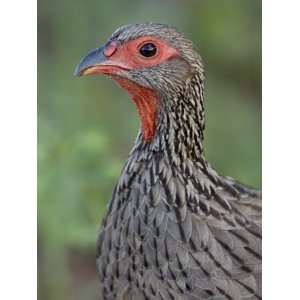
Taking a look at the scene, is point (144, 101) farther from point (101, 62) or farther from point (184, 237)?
point (184, 237)

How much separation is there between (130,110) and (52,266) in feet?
1.82

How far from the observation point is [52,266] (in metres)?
3.06

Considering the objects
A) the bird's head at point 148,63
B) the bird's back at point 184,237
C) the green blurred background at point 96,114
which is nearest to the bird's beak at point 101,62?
the bird's head at point 148,63

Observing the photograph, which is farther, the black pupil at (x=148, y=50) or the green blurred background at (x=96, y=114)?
the green blurred background at (x=96, y=114)

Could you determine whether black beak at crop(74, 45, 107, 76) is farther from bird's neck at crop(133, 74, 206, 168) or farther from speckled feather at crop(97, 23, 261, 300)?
bird's neck at crop(133, 74, 206, 168)

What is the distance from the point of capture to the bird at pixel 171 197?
261cm

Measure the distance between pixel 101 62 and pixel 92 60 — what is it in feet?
0.07

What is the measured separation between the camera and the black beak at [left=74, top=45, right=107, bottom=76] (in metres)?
2.58

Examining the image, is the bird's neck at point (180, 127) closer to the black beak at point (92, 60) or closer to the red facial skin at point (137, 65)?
the red facial skin at point (137, 65)

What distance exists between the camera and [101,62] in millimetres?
2576

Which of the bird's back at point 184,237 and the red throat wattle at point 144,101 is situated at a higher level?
the red throat wattle at point 144,101

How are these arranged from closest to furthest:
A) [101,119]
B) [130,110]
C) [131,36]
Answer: [131,36]
[130,110]
[101,119]
